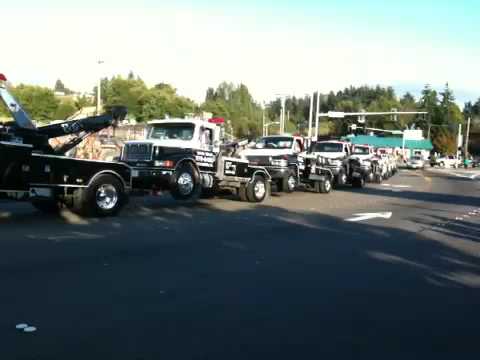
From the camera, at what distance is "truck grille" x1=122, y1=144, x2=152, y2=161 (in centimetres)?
1605

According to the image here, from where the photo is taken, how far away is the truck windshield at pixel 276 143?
75.7 feet

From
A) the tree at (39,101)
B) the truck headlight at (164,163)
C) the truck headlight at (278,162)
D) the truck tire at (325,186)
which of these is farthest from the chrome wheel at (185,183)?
the tree at (39,101)

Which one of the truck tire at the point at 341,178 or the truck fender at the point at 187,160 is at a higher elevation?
the truck fender at the point at 187,160

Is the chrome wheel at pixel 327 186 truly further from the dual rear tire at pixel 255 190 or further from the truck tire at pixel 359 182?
the dual rear tire at pixel 255 190

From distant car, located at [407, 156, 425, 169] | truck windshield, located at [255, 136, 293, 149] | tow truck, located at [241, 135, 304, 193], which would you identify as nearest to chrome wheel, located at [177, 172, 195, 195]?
tow truck, located at [241, 135, 304, 193]

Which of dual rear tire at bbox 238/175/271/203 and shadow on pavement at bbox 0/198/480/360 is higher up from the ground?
dual rear tire at bbox 238/175/271/203

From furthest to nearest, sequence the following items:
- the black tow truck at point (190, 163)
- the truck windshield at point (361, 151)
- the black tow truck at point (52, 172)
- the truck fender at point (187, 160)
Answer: the truck windshield at point (361, 151)
the truck fender at point (187, 160)
the black tow truck at point (190, 163)
the black tow truck at point (52, 172)

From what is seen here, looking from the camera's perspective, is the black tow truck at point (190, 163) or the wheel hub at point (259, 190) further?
the wheel hub at point (259, 190)

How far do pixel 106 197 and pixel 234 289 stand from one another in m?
7.00

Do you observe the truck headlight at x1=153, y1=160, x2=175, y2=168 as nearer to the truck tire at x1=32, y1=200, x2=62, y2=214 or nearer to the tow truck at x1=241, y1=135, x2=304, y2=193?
the truck tire at x1=32, y1=200, x2=62, y2=214

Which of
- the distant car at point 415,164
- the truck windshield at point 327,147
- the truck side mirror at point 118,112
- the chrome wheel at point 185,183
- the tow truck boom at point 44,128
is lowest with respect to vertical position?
the distant car at point 415,164

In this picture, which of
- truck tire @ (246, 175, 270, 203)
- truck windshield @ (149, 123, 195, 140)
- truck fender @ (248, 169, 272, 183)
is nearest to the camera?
truck windshield @ (149, 123, 195, 140)

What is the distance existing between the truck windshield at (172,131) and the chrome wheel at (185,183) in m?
1.25

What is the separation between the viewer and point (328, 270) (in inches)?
342
